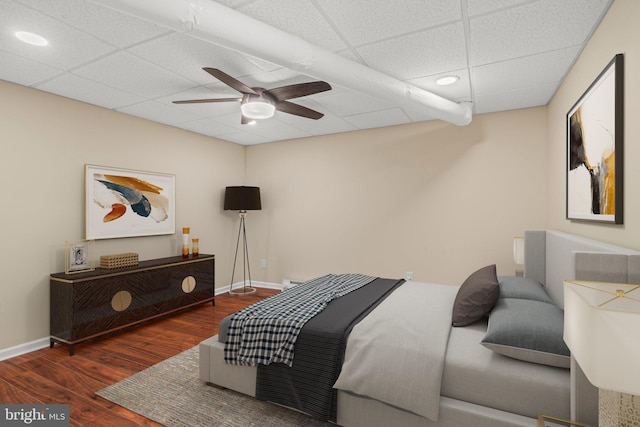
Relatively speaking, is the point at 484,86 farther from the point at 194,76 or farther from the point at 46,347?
the point at 46,347

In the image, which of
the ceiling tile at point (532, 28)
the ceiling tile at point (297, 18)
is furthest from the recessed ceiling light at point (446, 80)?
the ceiling tile at point (297, 18)

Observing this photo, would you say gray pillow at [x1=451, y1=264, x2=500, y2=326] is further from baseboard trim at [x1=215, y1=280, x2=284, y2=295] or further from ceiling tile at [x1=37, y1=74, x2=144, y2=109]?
ceiling tile at [x1=37, y1=74, x2=144, y2=109]

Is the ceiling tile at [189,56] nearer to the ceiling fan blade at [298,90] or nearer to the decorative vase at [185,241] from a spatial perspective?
the ceiling fan blade at [298,90]

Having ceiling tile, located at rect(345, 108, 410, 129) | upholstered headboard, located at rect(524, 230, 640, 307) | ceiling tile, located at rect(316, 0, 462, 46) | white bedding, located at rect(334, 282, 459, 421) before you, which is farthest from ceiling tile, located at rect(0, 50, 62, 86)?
upholstered headboard, located at rect(524, 230, 640, 307)

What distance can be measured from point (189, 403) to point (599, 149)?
3.16 metres

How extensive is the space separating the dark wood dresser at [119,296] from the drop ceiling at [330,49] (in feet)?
6.12

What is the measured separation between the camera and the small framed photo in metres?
3.18

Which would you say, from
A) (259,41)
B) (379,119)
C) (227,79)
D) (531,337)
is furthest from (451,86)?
(531,337)

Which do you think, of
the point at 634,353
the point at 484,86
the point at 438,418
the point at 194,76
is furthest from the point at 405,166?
the point at 634,353

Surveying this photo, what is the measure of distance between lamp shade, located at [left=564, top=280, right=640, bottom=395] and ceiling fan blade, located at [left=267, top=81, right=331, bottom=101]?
206 centimetres

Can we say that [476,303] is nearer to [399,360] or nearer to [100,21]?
[399,360]

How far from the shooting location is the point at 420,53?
237 cm

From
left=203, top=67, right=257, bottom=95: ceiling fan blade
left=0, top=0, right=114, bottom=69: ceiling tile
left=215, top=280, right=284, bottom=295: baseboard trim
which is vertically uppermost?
left=0, top=0, right=114, bottom=69: ceiling tile

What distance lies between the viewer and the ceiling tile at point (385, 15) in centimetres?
182
